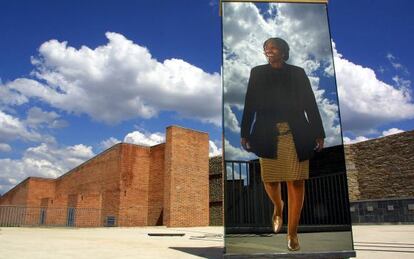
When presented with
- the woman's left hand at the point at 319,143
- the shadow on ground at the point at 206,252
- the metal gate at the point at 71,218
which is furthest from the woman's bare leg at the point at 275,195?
the metal gate at the point at 71,218

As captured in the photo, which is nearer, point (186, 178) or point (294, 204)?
point (294, 204)

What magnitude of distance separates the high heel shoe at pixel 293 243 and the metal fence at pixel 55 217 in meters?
18.8

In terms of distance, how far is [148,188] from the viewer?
78.5 feet

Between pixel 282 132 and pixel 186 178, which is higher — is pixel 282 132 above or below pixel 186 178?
below

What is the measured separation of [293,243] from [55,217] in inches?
921

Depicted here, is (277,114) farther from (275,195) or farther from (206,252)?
(206,252)

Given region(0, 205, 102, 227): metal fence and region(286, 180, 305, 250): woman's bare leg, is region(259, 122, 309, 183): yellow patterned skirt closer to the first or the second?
region(286, 180, 305, 250): woman's bare leg

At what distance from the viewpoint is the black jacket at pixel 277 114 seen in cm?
579

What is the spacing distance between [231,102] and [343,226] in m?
2.48

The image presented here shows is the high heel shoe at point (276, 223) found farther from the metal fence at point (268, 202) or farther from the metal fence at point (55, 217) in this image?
the metal fence at point (55, 217)

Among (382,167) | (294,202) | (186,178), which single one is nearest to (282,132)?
(294,202)

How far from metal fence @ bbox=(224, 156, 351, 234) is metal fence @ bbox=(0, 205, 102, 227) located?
60.3ft

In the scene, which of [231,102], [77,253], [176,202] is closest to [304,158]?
[231,102]

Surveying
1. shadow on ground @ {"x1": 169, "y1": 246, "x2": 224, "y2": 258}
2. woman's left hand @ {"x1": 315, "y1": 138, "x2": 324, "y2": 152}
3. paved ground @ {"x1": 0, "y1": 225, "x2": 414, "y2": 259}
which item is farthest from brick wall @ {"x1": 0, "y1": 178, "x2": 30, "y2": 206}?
woman's left hand @ {"x1": 315, "y1": 138, "x2": 324, "y2": 152}
